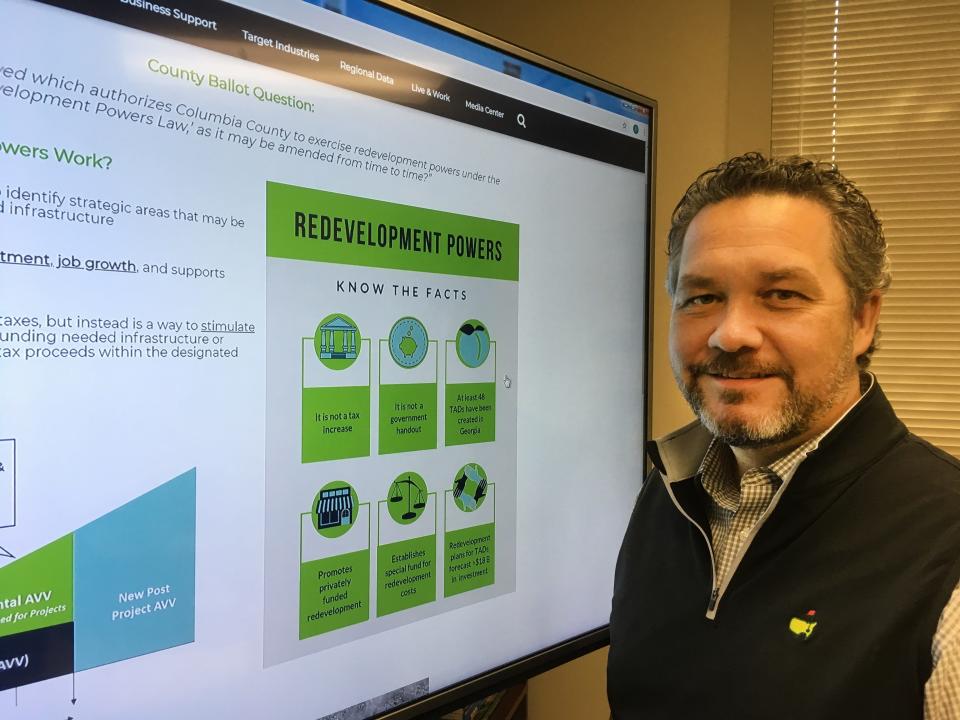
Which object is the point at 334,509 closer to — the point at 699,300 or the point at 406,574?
the point at 406,574

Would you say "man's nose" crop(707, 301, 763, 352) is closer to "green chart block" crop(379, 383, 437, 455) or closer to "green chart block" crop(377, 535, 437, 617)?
"green chart block" crop(379, 383, 437, 455)

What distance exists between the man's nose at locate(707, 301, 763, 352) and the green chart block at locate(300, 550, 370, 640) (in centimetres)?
66

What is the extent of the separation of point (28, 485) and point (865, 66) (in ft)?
6.66

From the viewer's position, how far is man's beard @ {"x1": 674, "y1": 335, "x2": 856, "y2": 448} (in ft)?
3.69

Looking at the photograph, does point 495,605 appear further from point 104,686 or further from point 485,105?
point 485,105

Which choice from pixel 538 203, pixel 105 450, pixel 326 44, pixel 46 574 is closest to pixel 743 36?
pixel 538 203

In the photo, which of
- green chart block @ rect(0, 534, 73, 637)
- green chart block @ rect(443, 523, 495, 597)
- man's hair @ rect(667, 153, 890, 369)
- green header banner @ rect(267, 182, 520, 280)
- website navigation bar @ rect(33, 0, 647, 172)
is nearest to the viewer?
green chart block @ rect(0, 534, 73, 637)

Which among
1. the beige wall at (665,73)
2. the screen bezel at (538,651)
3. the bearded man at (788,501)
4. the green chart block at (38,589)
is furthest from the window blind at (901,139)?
the green chart block at (38,589)

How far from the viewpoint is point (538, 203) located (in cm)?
145

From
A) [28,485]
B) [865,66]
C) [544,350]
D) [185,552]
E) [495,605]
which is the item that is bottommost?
[495,605]

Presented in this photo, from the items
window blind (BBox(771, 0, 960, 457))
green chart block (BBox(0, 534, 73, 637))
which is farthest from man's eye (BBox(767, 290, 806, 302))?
green chart block (BBox(0, 534, 73, 637))

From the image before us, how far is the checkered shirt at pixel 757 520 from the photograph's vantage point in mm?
875

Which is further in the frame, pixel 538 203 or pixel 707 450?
pixel 538 203

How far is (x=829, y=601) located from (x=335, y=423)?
755 mm
